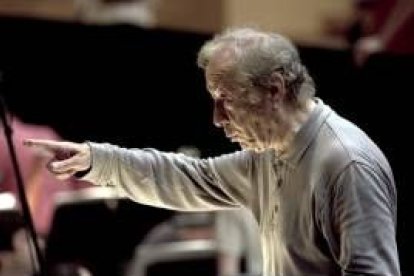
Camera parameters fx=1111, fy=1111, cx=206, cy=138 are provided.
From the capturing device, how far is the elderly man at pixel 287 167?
7.22 feet

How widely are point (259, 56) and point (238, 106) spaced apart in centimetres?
11

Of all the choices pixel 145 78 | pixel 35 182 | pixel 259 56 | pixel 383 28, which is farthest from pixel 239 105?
pixel 383 28

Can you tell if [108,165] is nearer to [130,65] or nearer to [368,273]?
[368,273]

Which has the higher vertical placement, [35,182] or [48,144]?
[48,144]

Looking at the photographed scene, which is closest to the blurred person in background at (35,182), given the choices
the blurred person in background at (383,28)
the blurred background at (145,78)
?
the blurred background at (145,78)

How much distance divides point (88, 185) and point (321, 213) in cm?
205

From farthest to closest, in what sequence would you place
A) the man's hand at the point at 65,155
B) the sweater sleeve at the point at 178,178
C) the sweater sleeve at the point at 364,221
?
the sweater sleeve at the point at 178,178
the man's hand at the point at 65,155
the sweater sleeve at the point at 364,221

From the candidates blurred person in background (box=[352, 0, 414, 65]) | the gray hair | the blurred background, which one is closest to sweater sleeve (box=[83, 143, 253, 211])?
the gray hair

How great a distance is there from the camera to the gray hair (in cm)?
229

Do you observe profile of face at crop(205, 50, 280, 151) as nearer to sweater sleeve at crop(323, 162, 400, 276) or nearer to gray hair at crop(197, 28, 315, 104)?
gray hair at crop(197, 28, 315, 104)

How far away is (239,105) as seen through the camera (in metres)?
2.32

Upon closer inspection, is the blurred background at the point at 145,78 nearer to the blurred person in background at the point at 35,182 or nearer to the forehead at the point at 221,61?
the blurred person in background at the point at 35,182

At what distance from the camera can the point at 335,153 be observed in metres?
2.27

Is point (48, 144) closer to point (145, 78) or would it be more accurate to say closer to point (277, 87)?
point (277, 87)
